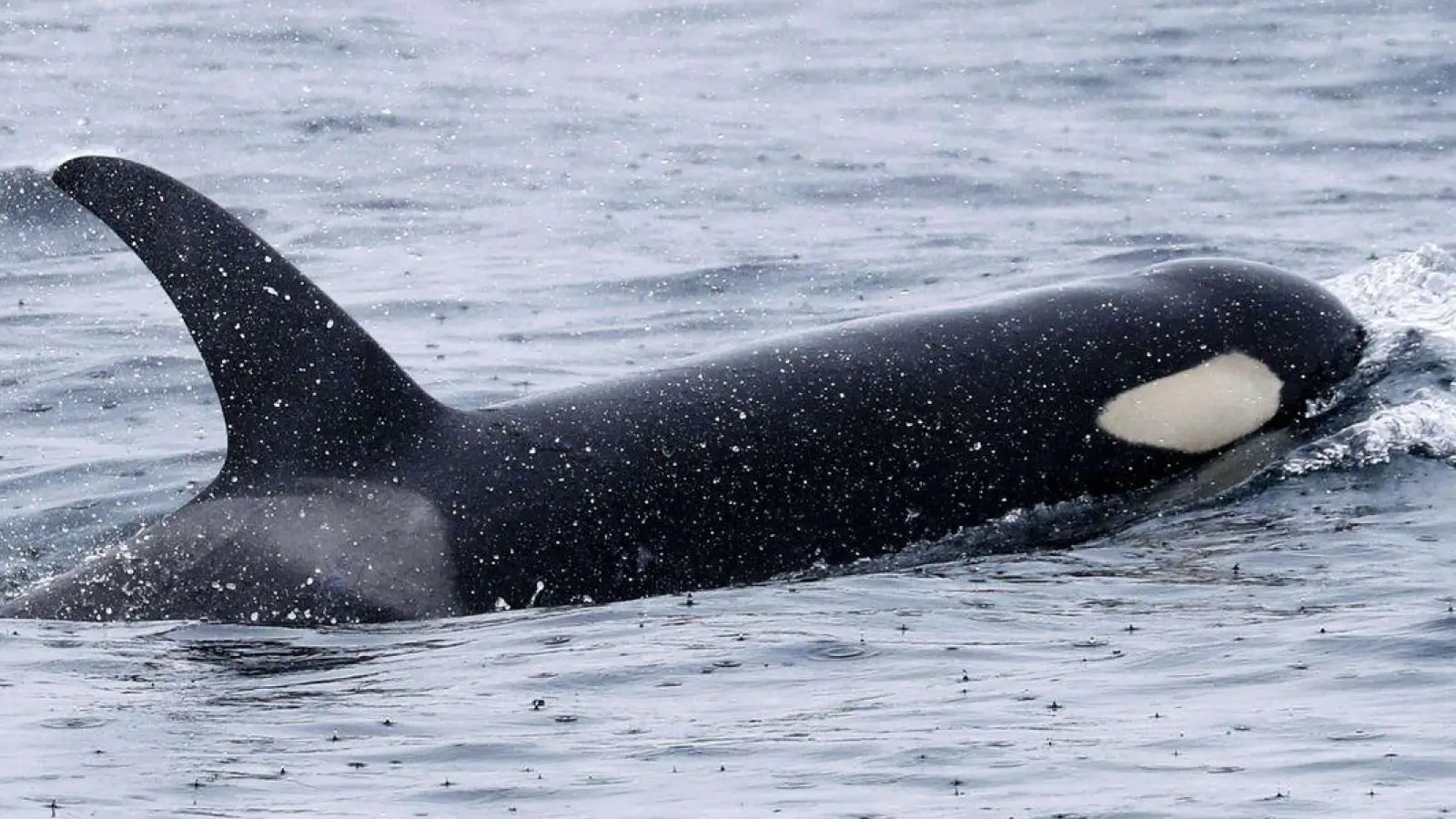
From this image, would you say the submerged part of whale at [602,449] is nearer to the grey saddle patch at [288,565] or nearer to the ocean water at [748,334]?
the grey saddle patch at [288,565]

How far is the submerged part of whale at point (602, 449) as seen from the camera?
8656 mm

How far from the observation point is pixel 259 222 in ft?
63.8

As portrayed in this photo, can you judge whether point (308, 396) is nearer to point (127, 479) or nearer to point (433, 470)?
point (433, 470)

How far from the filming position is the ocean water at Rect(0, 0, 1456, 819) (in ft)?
22.2

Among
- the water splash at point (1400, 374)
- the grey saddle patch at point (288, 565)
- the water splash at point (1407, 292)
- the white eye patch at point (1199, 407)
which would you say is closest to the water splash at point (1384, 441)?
the water splash at point (1400, 374)

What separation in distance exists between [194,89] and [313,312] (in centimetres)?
1692

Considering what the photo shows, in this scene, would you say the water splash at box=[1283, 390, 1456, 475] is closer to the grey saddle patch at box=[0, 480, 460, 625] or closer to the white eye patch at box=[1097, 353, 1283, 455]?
the white eye patch at box=[1097, 353, 1283, 455]

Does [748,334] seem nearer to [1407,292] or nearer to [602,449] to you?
[1407,292]

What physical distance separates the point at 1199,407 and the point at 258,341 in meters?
4.08

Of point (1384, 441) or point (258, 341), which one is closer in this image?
point (258, 341)

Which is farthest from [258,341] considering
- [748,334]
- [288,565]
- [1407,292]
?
[1407,292]

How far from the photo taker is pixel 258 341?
342 inches

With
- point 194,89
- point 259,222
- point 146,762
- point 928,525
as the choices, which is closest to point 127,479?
point 928,525

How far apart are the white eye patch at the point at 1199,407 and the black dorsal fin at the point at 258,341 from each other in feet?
10.0
